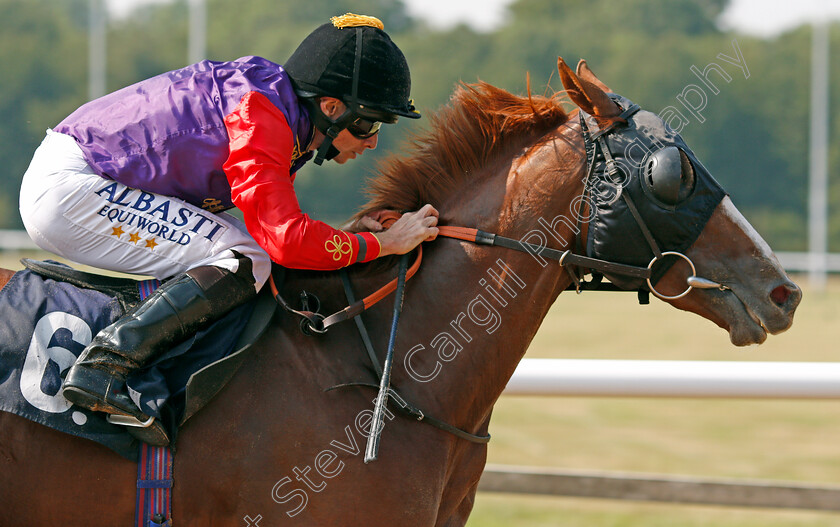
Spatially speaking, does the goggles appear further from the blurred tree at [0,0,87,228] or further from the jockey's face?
the blurred tree at [0,0,87,228]

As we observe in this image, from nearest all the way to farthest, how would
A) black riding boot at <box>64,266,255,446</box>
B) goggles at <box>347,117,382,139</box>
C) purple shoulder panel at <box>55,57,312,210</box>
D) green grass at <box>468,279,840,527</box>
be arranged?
black riding boot at <box>64,266,255,446</box>
purple shoulder panel at <box>55,57,312,210</box>
goggles at <box>347,117,382,139</box>
green grass at <box>468,279,840,527</box>

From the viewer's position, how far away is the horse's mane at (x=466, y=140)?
2781 millimetres

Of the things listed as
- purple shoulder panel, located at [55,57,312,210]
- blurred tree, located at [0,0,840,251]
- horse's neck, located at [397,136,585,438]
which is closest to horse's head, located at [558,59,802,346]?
horse's neck, located at [397,136,585,438]

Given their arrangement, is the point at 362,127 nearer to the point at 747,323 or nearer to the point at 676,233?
the point at 676,233

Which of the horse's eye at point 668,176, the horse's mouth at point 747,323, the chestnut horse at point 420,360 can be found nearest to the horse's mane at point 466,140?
the chestnut horse at point 420,360

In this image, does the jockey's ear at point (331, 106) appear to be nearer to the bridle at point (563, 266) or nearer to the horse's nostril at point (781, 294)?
the bridle at point (563, 266)

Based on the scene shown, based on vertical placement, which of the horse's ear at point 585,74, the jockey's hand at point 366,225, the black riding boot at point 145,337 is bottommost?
the black riding boot at point 145,337

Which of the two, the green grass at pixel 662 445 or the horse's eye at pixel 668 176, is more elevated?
the horse's eye at pixel 668 176

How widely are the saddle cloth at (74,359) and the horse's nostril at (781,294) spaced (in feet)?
5.20

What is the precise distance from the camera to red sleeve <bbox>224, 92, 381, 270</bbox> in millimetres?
2410

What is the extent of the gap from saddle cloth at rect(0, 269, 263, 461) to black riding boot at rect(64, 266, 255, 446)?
46 millimetres

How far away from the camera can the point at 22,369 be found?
236 cm

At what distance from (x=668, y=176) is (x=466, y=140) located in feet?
2.13

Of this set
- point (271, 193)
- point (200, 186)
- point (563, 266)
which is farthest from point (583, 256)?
point (200, 186)
